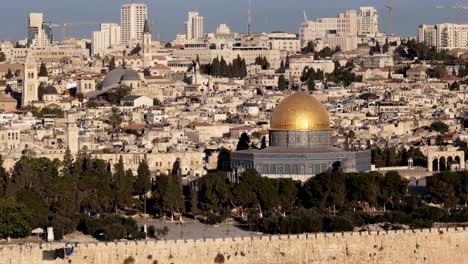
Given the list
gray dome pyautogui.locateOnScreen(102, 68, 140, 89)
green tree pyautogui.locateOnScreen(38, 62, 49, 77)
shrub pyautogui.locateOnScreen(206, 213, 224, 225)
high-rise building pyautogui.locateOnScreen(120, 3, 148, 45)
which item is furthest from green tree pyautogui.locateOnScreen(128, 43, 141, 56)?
shrub pyautogui.locateOnScreen(206, 213, 224, 225)

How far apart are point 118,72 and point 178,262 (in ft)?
209

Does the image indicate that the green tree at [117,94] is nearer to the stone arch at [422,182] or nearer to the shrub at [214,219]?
the stone arch at [422,182]

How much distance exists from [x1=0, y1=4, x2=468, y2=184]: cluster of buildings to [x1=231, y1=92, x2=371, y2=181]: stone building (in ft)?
0.13

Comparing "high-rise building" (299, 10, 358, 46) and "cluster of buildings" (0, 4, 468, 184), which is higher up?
"high-rise building" (299, 10, 358, 46)

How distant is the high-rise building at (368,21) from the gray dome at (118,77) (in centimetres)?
6477

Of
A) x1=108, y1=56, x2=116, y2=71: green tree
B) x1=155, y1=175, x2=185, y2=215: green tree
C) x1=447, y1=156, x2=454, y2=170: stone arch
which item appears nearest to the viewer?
x1=155, y1=175, x2=185, y2=215: green tree

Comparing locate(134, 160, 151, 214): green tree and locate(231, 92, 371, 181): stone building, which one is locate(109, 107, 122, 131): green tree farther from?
locate(134, 160, 151, 214): green tree

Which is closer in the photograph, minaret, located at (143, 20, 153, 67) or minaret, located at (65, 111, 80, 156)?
minaret, located at (65, 111, 80, 156)

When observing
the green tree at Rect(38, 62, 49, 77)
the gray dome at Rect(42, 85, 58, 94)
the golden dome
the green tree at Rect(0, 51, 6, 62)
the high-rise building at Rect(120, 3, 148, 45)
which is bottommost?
the golden dome

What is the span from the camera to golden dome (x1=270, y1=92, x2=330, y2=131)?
52.5m

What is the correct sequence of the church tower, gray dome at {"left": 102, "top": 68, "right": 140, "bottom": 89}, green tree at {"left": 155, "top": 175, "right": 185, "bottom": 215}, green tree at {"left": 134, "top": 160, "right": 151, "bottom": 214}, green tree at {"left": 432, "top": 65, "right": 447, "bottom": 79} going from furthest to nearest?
green tree at {"left": 432, "top": 65, "right": 447, "bottom": 79} → gray dome at {"left": 102, "top": 68, "right": 140, "bottom": 89} → the church tower → green tree at {"left": 134, "top": 160, "right": 151, "bottom": 214} → green tree at {"left": 155, "top": 175, "right": 185, "bottom": 215}

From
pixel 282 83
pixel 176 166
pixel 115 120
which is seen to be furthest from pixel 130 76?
pixel 176 166

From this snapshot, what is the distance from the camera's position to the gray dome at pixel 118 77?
9775 centimetres

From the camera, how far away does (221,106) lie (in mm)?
86500
